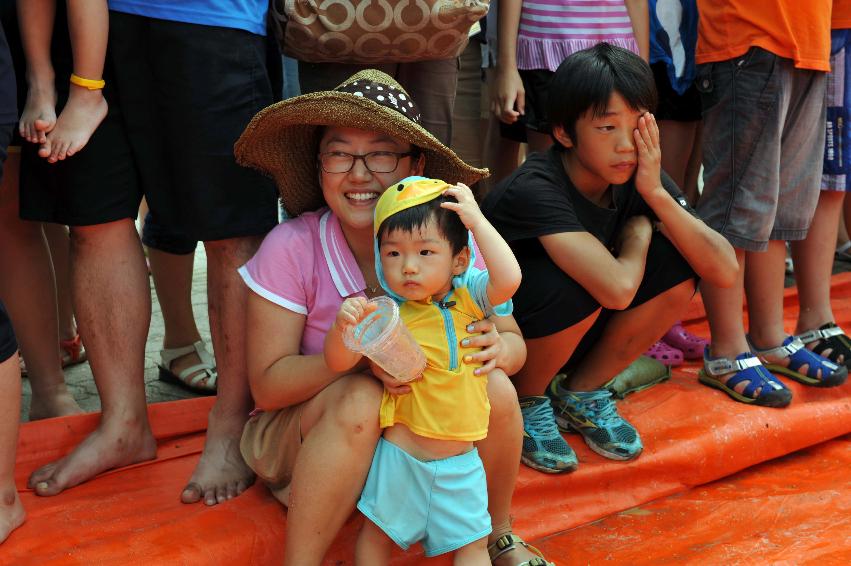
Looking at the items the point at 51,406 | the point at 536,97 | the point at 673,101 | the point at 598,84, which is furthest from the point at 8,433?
the point at 673,101

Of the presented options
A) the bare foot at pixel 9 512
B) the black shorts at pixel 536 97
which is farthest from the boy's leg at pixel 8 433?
the black shorts at pixel 536 97

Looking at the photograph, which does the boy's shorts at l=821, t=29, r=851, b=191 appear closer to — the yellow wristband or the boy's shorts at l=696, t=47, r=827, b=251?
the boy's shorts at l=696, t=47, r=827, b=251

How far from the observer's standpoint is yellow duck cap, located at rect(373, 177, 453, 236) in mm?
1774

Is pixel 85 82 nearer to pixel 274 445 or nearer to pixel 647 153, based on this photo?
pixel 274 445

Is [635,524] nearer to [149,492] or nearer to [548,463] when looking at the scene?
[548,463]

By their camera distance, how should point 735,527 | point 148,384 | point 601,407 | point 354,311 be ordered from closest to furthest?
point 354,311 < point 735,527 < point 601,407 < point 148,384

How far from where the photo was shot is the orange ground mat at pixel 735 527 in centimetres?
218

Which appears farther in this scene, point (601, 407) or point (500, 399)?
point (601, 407)

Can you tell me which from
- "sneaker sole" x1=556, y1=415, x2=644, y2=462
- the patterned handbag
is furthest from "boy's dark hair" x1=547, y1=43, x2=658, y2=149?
"sneaker sole" x1=556, y1=415, x2=644, y2=462

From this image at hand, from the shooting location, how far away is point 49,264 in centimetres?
246

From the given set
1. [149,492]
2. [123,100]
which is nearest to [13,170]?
[123,100]

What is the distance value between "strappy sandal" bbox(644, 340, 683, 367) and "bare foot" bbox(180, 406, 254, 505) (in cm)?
147

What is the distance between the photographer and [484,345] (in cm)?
185

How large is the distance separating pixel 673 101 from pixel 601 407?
1.33 meters
